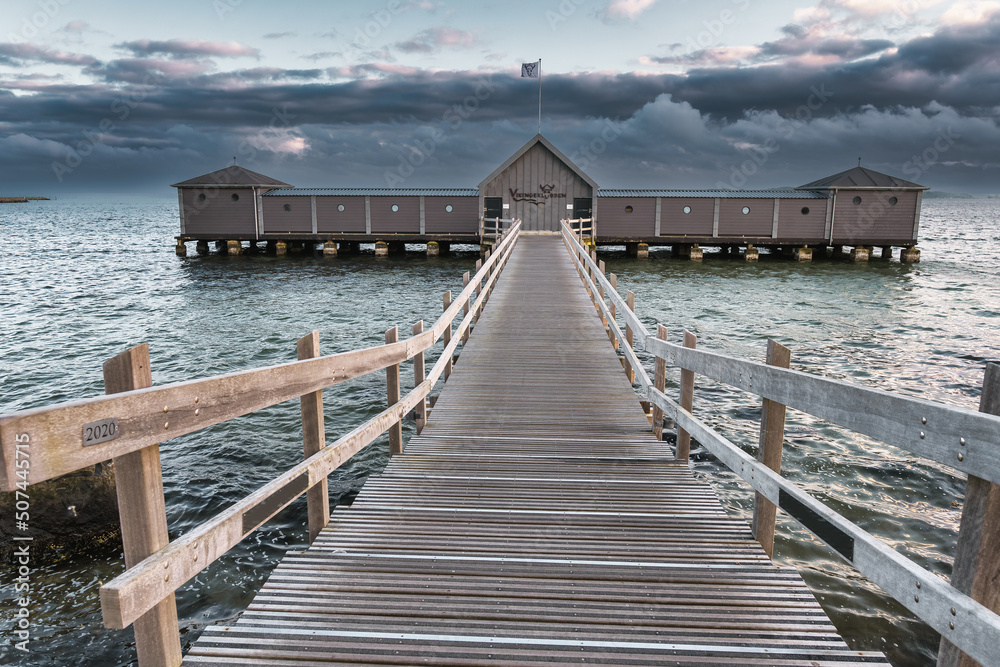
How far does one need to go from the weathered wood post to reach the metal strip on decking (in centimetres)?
19

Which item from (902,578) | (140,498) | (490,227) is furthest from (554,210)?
(140,498)

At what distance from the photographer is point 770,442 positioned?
3645mm

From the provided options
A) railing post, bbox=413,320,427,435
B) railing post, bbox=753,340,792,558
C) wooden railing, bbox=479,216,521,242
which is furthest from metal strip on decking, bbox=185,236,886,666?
wooden railing, bbox=479,216,521,242

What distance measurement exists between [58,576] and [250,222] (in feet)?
122

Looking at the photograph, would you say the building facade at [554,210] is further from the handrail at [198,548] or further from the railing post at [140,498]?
the railing post at [140,498]

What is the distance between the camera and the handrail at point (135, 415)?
72.9 inches

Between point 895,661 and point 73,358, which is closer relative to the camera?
point 895,661

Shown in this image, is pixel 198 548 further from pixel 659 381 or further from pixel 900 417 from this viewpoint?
pixel 659 381

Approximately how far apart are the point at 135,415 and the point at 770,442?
3.15 metres

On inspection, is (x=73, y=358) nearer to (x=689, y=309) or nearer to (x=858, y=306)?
(x=689, y=309)

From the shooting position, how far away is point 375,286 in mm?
30031

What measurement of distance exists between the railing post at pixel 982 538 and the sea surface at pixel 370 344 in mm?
4385

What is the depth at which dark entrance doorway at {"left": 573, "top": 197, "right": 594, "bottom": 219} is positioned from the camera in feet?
123

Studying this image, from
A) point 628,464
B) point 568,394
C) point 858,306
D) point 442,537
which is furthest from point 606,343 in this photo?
point 858,306
